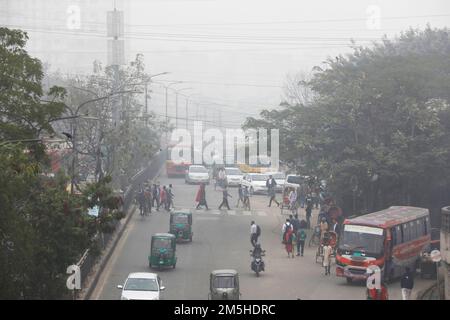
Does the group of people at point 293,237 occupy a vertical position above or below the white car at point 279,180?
below

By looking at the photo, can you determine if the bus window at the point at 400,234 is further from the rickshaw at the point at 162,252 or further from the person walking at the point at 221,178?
the person walking at the point at 221,178

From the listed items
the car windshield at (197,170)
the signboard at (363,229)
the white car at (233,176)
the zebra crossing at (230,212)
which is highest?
the car windshield at (197,170)

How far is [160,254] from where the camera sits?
38.0 meters

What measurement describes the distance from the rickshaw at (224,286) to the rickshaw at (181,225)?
1233cm

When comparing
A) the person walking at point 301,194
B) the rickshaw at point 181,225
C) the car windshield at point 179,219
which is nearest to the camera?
the rickshaw at point 181,225

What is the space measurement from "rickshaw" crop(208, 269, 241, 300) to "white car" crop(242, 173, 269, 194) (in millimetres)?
32005

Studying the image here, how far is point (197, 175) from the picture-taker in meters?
69.9

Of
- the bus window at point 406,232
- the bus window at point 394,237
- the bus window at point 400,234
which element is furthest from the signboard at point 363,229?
the bus window at point 406,232

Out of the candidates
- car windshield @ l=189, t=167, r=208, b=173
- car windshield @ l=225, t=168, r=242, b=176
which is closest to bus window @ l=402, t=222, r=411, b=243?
car windshield @ l=225, t=168, r=242, b=176

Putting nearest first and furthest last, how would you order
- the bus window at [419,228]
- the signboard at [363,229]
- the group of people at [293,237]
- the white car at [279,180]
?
the signboard at [363,229] < the bus window at [419,228] < the group of people at [293,237] < the white car at [279,180]

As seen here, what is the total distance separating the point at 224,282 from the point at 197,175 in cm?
3828

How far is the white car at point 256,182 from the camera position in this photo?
2530 inches

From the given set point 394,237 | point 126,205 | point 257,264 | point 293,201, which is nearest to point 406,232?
point 394,237

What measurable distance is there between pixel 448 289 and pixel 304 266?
7212 mm
